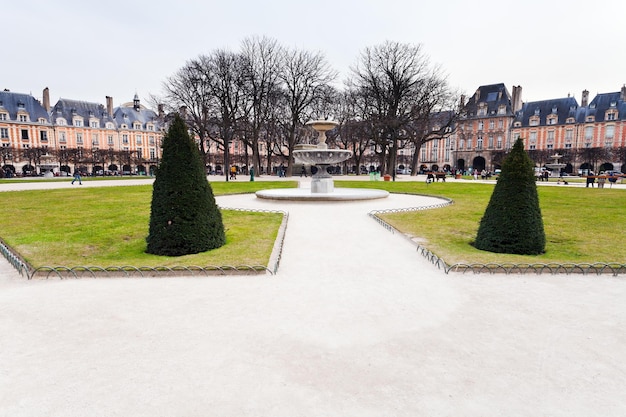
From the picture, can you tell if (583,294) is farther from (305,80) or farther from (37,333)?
(305,80)

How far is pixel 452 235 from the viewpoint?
29.5ft

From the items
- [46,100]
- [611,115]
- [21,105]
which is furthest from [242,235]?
[611,115]

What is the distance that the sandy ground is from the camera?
2.78 meters

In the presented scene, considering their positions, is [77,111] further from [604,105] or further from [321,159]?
[604,105]

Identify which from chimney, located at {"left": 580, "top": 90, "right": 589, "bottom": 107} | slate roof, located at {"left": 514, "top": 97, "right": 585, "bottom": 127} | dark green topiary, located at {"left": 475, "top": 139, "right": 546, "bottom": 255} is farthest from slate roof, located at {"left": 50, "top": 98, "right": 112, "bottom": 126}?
chimney, located at {"left": 580, "top": 90, "right": 589, "bottom": 107}

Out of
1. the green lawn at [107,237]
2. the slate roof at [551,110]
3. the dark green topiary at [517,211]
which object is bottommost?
the green lawn at [107,237]

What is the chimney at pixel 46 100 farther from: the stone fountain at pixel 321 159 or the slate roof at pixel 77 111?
the stone fountain at pixel 321 159

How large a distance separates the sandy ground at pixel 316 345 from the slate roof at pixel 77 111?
258 feet

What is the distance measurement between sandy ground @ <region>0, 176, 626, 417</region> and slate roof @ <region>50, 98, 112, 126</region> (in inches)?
3102

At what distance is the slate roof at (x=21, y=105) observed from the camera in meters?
64.5

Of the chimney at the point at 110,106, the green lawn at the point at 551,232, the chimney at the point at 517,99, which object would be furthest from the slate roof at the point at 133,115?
the green lawn at the point at 551,232

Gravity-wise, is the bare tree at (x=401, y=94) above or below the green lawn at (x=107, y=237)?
above

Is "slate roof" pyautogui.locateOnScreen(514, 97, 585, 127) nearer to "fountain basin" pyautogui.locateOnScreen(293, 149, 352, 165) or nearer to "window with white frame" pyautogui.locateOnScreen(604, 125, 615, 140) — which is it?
"window with white frame" pyautogui.locateOnScreen(604, 125, 615, 140)

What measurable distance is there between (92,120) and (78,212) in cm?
7110
